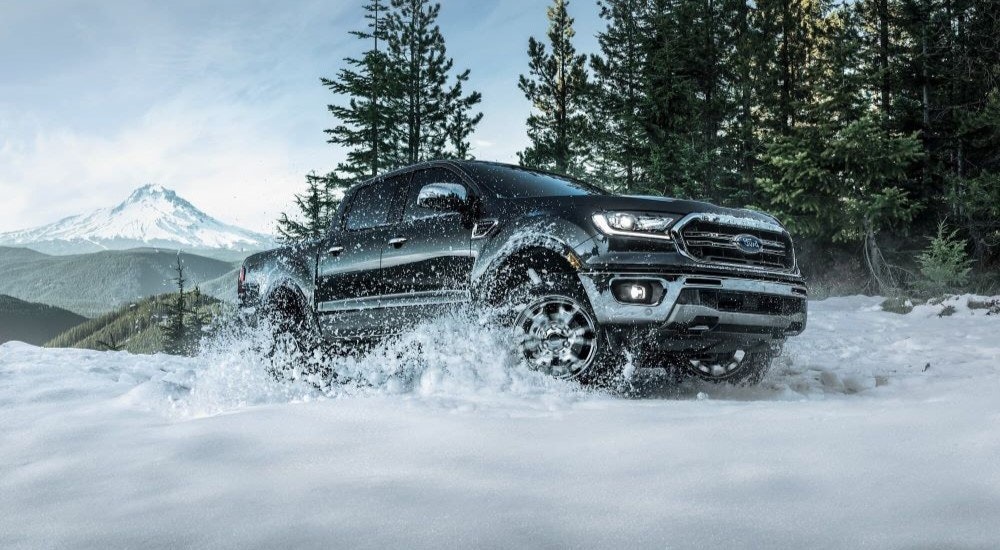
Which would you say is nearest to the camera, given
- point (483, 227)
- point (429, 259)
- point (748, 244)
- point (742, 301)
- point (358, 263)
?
point (742, 301)

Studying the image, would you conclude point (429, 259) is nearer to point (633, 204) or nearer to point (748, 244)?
point (633, 204)

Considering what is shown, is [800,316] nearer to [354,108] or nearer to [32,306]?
[354,108]

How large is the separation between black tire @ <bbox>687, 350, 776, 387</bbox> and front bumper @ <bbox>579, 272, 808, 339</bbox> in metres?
0.96

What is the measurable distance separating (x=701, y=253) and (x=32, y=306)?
228 meters

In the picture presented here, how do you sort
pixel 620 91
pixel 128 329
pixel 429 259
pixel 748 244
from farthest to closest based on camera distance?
1. pixel 128 329
2. pixel 620 91
3. pixel 429 259
4. pixel 748 244

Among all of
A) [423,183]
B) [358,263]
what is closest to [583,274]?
[423,183]

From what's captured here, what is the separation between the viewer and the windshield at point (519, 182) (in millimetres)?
4867

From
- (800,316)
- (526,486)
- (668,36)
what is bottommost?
(526,486)

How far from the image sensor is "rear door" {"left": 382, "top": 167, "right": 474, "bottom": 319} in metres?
4.66

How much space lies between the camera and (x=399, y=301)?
16.4 feet

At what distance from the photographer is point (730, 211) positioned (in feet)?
14.7

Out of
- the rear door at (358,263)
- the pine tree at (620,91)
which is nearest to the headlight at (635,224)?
the rear door at (358,263)

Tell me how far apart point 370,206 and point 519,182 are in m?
1.52

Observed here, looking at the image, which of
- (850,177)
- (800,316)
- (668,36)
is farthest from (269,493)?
(668,36)
